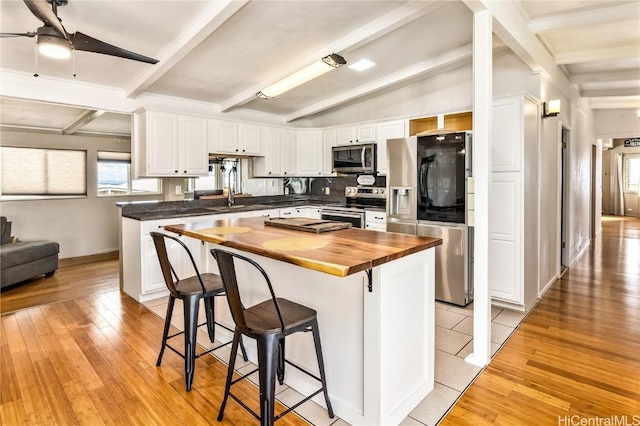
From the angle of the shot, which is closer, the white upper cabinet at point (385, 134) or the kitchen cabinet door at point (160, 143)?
the kitchen cabinet door at point (160, 143)

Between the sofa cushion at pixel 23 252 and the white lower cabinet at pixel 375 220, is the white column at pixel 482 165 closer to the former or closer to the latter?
the white lower cabinet at pixel 375 220

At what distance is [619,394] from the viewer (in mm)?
2146

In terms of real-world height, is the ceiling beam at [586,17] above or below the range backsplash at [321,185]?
above

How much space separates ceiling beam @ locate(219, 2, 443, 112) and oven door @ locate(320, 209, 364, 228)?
1.95 meters

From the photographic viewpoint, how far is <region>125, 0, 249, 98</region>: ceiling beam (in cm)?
250

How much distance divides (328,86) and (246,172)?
1856 mm

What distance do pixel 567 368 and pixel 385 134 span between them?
3432 mm

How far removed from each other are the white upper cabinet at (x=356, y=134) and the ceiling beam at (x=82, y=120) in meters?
3.23

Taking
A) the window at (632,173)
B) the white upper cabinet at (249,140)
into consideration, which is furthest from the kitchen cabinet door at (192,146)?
the window at (632,173)

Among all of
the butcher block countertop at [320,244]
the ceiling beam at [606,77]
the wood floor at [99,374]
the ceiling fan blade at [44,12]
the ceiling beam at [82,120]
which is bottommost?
the wood floor at [99,374]

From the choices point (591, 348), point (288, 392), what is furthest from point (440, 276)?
point (288, 392)

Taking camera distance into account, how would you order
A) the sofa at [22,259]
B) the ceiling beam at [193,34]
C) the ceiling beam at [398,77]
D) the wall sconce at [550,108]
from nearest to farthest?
the ceiling beam at [193,34] < the wall sconce at [550,108] < the ceiling beam at [398,77] < the sofa at [22,259]

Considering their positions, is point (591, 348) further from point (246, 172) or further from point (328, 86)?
point (246, 172)

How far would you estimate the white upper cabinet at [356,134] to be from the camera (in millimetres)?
5156
